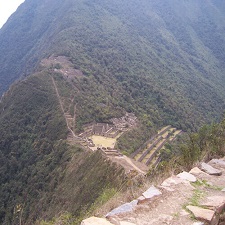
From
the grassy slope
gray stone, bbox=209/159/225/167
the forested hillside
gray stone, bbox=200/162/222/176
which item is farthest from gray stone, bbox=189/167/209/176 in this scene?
the forested hillside

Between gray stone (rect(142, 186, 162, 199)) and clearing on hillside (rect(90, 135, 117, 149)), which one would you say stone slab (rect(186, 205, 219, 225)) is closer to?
gray stone (rect(142, 186, 162, 199))

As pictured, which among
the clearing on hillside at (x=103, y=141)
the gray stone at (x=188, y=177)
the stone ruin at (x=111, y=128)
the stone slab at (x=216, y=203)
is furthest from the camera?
the stone ruin at (x=111, y=128)

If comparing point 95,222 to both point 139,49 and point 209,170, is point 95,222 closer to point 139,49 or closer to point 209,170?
point 209,170

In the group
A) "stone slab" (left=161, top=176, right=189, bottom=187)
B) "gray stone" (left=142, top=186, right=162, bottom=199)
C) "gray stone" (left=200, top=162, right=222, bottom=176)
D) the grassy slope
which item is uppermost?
"gray stone" (left=200, top=162, right=222, bottom=176)

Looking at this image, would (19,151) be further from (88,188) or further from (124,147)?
(88,188)

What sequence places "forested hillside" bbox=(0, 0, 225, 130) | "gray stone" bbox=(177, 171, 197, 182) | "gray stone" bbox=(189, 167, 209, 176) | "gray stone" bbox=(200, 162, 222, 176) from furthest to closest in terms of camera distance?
"forested hillside" bbox=(0, 0, 225, 130) < "gray stone" bbox=(200, 162, 222, 176) < "gray stone" bbox=(189, 167, 209, 176) < "gray stone" bbox=(177, 171, 197, 182)

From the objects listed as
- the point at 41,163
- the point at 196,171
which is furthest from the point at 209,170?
the point at 41,163

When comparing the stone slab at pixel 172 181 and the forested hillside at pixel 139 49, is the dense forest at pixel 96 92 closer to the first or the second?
the forested hillside at pixel 139 49

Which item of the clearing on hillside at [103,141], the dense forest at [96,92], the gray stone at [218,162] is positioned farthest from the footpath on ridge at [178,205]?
the clearing on hillside at [103,141]
